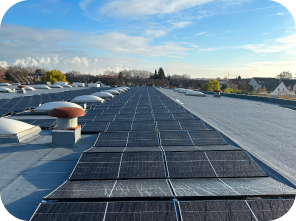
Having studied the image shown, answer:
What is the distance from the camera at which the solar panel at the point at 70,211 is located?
189 inches

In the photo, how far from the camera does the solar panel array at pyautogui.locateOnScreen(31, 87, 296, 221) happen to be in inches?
194

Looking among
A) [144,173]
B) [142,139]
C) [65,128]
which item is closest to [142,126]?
[142,139]

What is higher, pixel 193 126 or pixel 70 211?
pixel 193 126

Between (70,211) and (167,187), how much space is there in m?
2.66

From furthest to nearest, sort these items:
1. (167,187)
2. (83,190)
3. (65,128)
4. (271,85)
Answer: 1. (271,85)
2. (65,128)
3. (167,187)
4. (83,190)

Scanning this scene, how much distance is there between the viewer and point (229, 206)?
16.8ft

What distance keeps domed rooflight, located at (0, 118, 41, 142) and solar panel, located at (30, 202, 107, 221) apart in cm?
772

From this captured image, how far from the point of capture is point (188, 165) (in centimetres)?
747

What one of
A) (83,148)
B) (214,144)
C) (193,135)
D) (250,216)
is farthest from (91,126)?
(250,216)

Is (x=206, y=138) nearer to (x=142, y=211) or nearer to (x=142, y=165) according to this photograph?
(x=142, y=165)

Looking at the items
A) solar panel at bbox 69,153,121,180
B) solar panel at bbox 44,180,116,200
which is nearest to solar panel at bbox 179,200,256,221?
solar panel at bbox 44,180,116,200

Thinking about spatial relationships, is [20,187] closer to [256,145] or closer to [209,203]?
[209,203]

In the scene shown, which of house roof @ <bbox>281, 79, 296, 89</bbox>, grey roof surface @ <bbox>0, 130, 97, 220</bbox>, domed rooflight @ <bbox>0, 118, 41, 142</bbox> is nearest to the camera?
grey roof surface @ <bbox>0, 130, 97, 220</bbox>

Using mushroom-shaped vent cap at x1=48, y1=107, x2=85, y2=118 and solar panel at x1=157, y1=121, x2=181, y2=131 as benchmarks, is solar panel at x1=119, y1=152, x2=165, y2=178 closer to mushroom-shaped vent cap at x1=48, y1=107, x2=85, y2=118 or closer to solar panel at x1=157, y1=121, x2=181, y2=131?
mushroom-shaped vent cap at x1=48, y1=107, x2=85, y2=118
